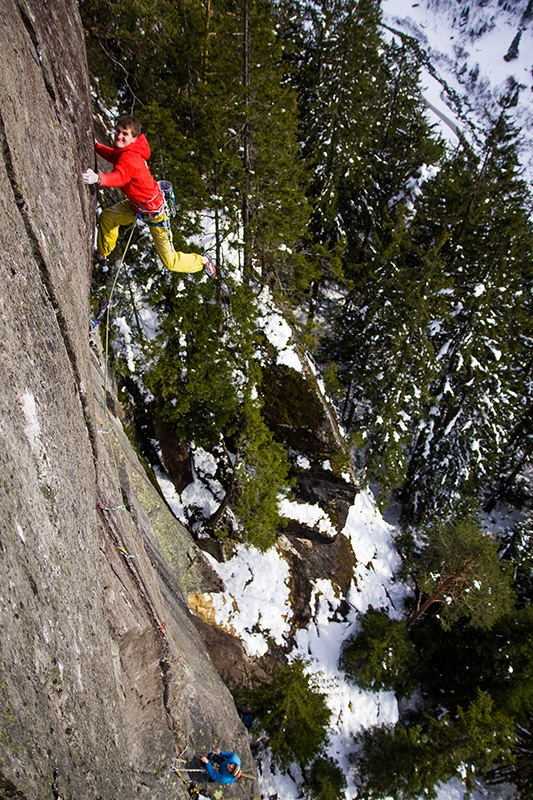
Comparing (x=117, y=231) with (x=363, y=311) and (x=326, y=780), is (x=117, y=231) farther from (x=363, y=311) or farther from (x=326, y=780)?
(x=326, y=780)

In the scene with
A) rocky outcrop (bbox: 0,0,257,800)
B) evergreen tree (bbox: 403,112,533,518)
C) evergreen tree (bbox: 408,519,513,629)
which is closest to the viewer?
rocky outcrop (bbox: 0,0,257,800)

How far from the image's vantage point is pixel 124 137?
5.05 metres

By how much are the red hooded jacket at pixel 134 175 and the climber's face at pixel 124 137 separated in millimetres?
41

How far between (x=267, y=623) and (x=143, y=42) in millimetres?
16065

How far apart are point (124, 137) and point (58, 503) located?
14.7ft

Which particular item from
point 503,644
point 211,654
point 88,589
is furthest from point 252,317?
point 503,644

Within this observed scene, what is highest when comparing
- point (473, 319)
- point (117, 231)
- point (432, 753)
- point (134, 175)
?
point (473, 319)

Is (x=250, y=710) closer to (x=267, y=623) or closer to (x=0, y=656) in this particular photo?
(x=267, y=623)

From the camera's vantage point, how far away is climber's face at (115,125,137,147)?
5.00 metres

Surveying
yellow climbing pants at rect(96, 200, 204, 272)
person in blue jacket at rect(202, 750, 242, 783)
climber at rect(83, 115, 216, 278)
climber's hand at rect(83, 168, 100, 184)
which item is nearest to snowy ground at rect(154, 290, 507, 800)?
yellow climbing pants at rect(96, 200, 204, 272)

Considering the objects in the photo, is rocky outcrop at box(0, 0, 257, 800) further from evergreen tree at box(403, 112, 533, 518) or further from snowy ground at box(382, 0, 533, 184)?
snowy ground at box(382, 0, 533, 184)

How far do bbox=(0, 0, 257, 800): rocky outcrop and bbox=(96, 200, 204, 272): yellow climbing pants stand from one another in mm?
1256

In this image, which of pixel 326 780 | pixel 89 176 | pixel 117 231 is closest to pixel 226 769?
pixel 326 780

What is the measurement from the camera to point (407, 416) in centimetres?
1838
